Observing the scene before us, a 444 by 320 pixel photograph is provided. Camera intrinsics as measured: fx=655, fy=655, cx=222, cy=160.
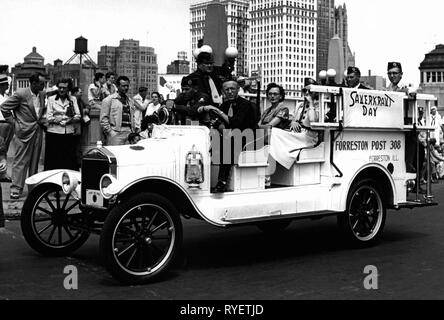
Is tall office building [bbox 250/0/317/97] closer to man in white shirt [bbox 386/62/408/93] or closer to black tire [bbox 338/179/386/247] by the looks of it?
man in white shirt [bbox 386/62/408/93]

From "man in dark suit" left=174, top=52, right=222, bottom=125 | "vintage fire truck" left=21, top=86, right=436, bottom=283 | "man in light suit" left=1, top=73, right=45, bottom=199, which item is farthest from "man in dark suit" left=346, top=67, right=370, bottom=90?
"man in light suit" left=1, top=73, right=45, bottom=199

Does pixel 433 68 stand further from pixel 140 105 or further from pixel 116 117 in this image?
pixel 116 117

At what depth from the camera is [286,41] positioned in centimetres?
16425

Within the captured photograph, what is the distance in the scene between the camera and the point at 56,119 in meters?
11.5

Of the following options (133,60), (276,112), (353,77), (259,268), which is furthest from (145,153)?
(133,60)

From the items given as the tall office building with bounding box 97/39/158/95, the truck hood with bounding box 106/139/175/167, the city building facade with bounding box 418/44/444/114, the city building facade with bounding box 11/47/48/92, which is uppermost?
the city building facade with bounding box 418/44/444/114

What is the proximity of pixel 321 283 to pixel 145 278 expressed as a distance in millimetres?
1709

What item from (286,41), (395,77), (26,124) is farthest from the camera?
(286,41)

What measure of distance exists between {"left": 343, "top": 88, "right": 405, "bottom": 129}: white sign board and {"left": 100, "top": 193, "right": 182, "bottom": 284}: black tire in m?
2.81

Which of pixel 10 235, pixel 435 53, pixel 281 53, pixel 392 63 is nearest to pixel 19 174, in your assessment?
pixel 10 235

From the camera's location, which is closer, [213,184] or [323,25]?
[213,184]

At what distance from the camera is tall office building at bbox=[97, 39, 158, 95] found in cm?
7044

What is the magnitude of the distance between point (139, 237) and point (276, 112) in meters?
2.96
